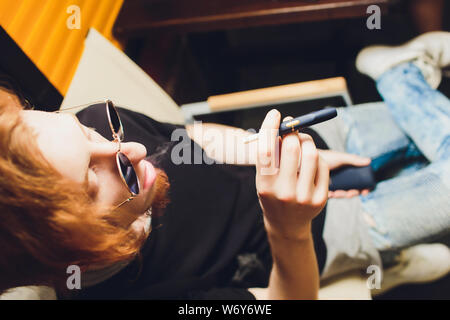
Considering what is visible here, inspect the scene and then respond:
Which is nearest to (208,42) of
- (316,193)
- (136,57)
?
(136,57)

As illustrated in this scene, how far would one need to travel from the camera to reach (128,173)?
625mm

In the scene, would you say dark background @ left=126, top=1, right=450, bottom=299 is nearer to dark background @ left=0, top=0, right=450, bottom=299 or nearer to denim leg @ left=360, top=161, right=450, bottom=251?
dark background @ left=0, top=0, right=450, bottom=299

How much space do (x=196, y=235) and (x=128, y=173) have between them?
0.31 m

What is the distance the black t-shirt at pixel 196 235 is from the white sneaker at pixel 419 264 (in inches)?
10.5

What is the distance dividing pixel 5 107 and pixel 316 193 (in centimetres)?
62

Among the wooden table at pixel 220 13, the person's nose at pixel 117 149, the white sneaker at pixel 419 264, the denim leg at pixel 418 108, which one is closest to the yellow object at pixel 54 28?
the wooden table at pixel 220 13

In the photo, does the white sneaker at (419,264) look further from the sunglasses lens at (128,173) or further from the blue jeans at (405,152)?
the sunglasses lens at (128,173)

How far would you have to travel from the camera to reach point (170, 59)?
144cm

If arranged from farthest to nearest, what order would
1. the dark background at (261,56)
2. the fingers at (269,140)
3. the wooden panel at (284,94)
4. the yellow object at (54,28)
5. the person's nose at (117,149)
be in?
the dark background at (261,56) < the wooden panel at (284,94) < the yellow object at (54,28) < the person's nose at (117,149) < the fingers at (269,140)

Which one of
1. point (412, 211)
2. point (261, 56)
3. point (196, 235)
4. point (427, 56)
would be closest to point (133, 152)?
point (196, 235)

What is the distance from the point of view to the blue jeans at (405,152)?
778mm

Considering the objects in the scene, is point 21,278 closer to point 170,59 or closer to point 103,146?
point 103,146

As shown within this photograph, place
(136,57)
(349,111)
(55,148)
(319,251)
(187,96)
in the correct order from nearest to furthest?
(55,148) < (319,251) < (349,111) < (136,57) < (187,96)

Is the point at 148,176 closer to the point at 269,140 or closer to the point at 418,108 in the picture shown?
the point at 269,140
